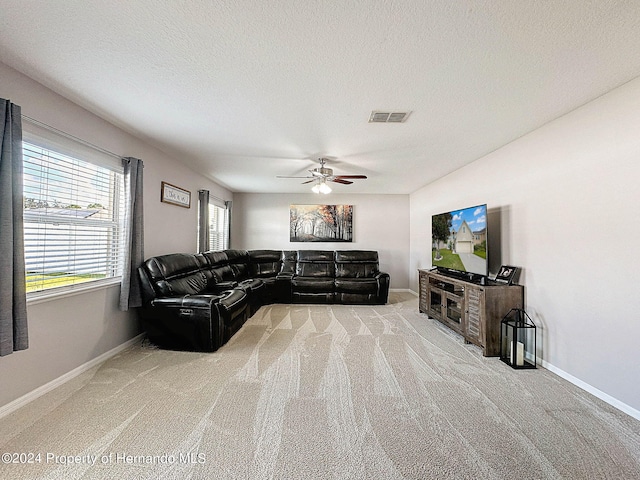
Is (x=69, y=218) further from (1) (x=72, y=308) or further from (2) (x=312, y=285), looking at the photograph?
(2) (x=312, y=285)

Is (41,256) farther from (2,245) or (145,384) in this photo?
(145,384)

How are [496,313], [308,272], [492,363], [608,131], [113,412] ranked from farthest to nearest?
1. [308,272]
2. [496,313]
3. [492,363]
4. [608,131]
5. [113,412]

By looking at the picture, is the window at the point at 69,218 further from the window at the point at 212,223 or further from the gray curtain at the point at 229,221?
the gray curtain at the point at 229,221

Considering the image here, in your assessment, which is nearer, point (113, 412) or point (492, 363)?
point (113, 412)

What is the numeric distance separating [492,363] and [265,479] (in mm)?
2485

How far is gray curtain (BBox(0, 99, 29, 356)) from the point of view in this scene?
5.82ft

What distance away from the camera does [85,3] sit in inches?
53.6

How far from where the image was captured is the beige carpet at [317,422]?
1.47 metres

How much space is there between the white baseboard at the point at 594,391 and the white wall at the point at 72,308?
15.0 ft

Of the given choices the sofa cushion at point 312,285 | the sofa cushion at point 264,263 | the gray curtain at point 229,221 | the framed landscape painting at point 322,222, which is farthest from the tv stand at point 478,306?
the gray curtain at point 229,221

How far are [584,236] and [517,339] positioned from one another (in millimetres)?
1279

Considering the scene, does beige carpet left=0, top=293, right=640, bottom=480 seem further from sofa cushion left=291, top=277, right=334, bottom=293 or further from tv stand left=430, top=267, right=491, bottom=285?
sofa cushion left=291, top=277, right=334, bottom=293

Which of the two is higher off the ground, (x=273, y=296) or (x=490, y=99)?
(x=490, y=99)

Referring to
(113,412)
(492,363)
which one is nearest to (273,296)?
(113,412)
